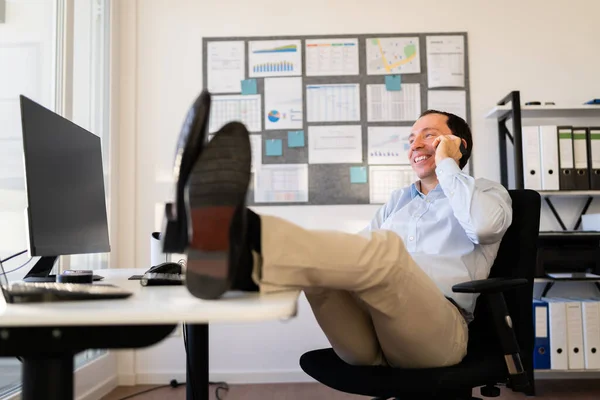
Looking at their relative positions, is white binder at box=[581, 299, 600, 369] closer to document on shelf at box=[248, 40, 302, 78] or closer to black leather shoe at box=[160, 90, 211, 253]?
document on shelf at box=[248, 40, 302, 78]

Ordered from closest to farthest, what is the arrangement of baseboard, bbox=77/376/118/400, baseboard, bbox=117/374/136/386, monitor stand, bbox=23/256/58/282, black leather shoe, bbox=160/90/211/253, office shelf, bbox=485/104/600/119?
black leather shoe, bbox=160/90/211/253 < monitor stand, bbox=23/256/58/282 < baseboard, bbox=77/376/118/400 < office shelf, bbox=485/104/600/119 < baseboard, bbox=117/374/136/386

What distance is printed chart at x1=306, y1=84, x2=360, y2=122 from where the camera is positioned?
2998 millimetres

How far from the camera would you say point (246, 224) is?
2.80ft

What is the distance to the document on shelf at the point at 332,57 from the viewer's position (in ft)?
9.86

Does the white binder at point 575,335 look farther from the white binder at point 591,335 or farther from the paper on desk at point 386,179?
the paper on desk at point 386,179

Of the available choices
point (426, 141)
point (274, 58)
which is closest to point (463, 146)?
point (426, 141)

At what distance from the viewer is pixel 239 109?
301cm

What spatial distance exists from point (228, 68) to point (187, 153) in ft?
7.51

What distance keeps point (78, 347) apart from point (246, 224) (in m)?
0.31

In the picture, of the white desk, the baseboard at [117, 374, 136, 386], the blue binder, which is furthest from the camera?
the baseboard at [117, 374, 136, 386]

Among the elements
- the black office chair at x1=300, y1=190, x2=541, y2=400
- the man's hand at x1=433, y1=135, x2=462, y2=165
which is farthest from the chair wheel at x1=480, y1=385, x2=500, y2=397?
the man's hand at x1=433, y1=135, x2=462, y2=165

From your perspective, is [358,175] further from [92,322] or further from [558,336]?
[92,322]

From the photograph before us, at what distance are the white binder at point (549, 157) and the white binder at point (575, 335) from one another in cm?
60

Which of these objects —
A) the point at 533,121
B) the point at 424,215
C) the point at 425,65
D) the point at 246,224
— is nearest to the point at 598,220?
the point at 533,121
